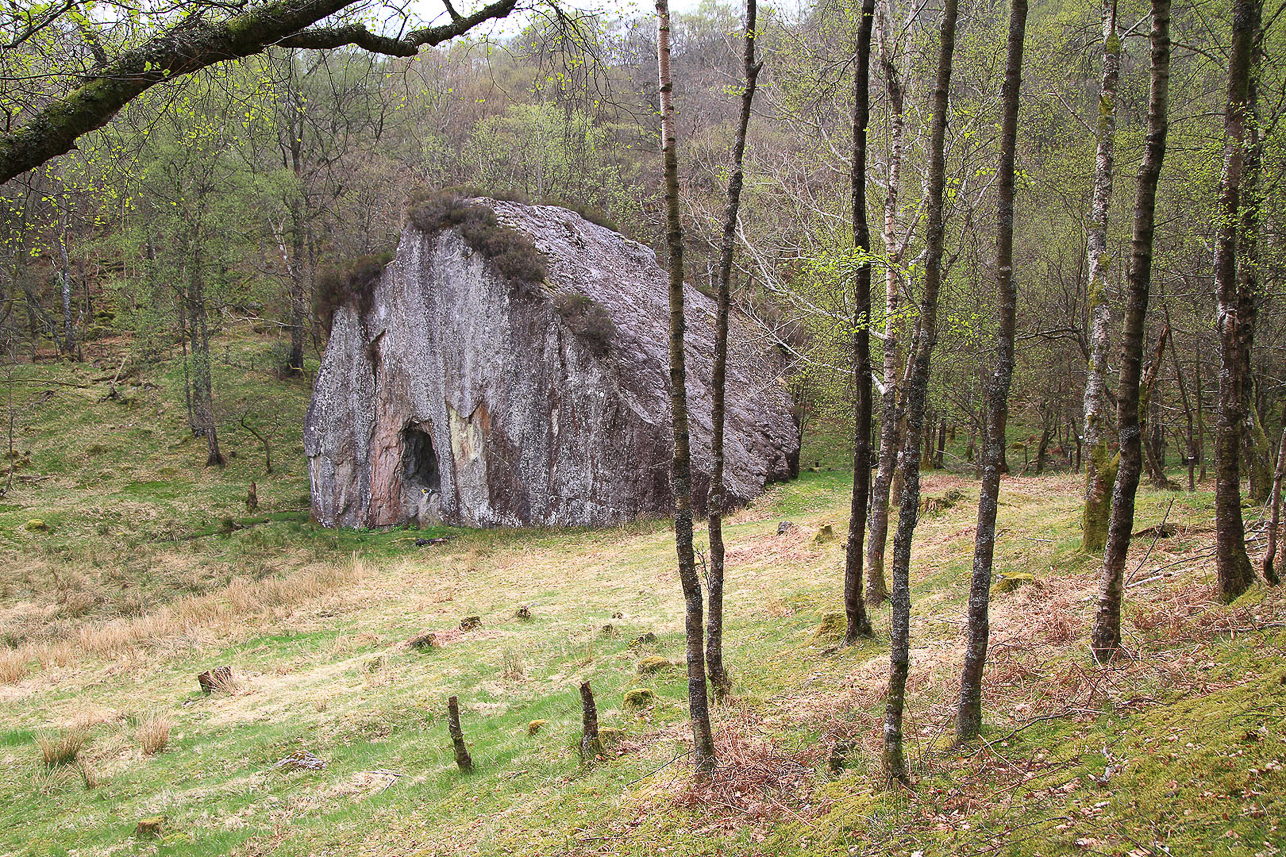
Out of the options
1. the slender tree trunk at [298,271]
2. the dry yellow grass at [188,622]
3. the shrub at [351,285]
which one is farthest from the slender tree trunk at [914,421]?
the slender tree trunk at [298,271]

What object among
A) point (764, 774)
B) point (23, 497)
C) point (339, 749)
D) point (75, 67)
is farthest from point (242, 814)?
point (23, 497)

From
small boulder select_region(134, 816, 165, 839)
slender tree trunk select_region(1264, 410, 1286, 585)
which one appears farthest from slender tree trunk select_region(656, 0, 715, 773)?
small boulder select_region(134, 816, 165, 839)

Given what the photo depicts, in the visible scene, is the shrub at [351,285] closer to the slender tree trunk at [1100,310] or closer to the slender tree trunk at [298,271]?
the slender tree trunk at [298,271]

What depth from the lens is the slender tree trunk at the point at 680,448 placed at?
6.73 meters

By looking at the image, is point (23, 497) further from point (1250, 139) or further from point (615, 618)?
point (1250, 139)

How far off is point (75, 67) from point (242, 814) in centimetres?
777

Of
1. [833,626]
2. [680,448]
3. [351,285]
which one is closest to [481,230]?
[351,285]

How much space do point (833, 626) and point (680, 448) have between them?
15.9 feet

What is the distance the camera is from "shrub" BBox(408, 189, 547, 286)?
28.1 m

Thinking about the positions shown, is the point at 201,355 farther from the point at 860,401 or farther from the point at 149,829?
the point at 860,401

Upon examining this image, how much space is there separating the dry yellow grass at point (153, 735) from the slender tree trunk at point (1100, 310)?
13506 mm

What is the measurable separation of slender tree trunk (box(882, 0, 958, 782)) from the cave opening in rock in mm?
27268

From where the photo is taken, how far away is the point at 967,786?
5445mm

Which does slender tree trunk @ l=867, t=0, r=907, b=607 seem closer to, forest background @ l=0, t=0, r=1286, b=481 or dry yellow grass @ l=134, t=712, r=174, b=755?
forest background @ l=0, t=0, r=1286, b=481
